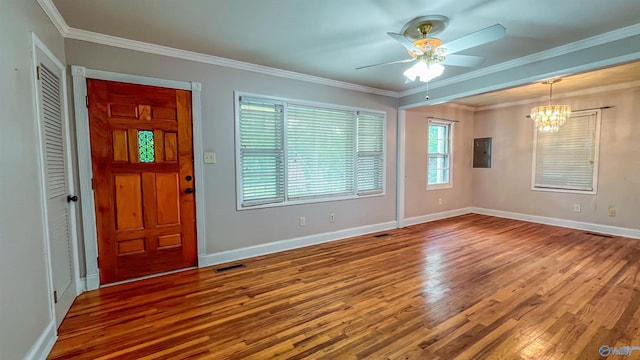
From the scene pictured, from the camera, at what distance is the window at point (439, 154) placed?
575 centimetres

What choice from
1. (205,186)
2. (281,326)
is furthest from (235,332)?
(205,186)

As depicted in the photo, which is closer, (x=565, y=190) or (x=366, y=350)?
(x=366, y=350)

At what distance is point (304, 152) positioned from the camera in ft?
13.1

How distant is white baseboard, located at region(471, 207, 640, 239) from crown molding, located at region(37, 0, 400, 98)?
4.34 m

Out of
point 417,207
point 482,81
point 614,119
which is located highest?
point 482,81

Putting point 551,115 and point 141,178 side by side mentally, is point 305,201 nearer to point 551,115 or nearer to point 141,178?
point 141,178

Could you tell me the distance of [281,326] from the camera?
83.1 inches

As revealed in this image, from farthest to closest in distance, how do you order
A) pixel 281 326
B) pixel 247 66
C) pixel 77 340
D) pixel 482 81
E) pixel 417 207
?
pixel 417 207
pixel 482 81
pixel 247 66
pixel 281 326
pixel 77 340

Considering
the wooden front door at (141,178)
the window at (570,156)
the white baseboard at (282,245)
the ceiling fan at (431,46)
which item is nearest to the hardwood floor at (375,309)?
the white baseboard at (282,245)

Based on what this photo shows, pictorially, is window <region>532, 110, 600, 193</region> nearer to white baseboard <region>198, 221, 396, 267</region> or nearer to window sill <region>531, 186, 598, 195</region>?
window sill <region>531, 186, 598, 195</region>

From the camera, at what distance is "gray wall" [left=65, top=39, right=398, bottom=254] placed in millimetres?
2795

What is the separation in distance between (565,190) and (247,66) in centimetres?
578

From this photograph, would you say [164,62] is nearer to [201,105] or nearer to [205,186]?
[201,105]

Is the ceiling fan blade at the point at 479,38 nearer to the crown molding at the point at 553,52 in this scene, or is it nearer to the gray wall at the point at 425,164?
the crown molding at the point at 553,52
